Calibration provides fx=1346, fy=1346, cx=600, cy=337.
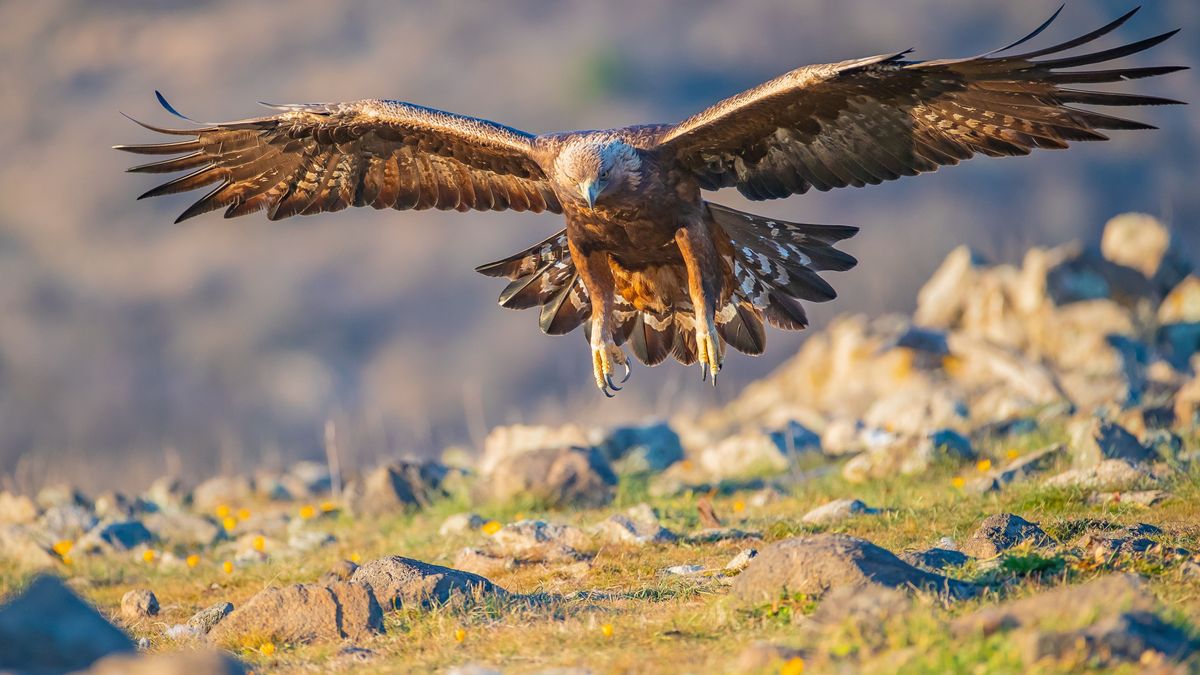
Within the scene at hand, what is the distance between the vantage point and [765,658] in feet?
14.4

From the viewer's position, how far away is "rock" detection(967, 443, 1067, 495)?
29.4 feet

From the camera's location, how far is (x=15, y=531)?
1072 centimetres

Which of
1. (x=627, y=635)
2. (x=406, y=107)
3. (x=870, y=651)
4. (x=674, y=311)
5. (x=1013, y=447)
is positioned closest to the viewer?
(x=870, y=651)

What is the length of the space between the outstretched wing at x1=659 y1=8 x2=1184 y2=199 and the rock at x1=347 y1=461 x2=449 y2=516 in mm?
4117

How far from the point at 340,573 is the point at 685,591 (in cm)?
175

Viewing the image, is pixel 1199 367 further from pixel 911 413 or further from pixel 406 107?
pixel 406 107

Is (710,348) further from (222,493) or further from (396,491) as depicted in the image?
(222,493)

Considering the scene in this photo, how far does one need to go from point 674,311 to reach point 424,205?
2.01 metres

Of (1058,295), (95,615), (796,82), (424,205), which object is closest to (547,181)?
(424,205)

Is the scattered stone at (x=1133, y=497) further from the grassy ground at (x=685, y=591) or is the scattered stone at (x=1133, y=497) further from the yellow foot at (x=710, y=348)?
the yellow foot at (x=710, y=348)

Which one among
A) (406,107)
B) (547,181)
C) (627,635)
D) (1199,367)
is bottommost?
(1199,367)

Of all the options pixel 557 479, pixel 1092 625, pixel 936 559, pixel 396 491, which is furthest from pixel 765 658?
pixel 396 491

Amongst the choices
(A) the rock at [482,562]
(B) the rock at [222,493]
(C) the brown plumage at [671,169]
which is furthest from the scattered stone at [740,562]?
(B) the rock at [222,493]

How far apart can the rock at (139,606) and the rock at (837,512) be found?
3.96m
